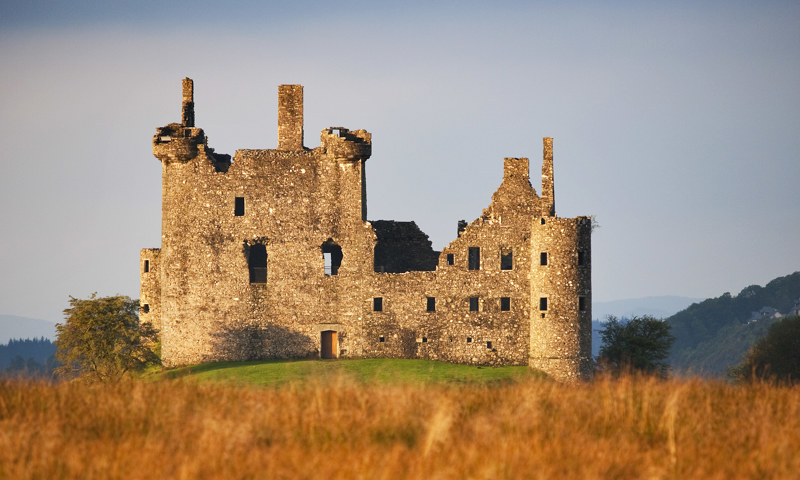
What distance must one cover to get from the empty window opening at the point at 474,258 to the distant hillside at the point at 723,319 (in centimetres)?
8727

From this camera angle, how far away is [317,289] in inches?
1855

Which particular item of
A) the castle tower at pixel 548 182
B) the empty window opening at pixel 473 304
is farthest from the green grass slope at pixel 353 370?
the castle tower at pixel 548 182

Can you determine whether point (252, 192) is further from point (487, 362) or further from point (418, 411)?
point (418, 411)

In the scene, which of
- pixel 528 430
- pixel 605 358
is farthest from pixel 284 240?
pixel 528 430

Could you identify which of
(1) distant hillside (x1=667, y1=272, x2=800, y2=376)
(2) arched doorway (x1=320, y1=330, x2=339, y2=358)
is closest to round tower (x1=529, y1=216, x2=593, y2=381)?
(2) arched doorway (x1=320, y1=330, x2=339, y2=358)

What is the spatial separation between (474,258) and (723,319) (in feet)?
349

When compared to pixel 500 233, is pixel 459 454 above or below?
below

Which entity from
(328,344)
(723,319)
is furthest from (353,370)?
(723,319)

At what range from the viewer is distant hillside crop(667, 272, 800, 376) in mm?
132625

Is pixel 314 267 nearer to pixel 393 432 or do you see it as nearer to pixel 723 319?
pixel 393 432

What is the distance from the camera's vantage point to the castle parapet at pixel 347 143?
46.7m

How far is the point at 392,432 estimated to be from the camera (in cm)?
2025

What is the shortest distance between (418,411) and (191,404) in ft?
14.0

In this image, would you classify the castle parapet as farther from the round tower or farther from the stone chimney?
the round tower
